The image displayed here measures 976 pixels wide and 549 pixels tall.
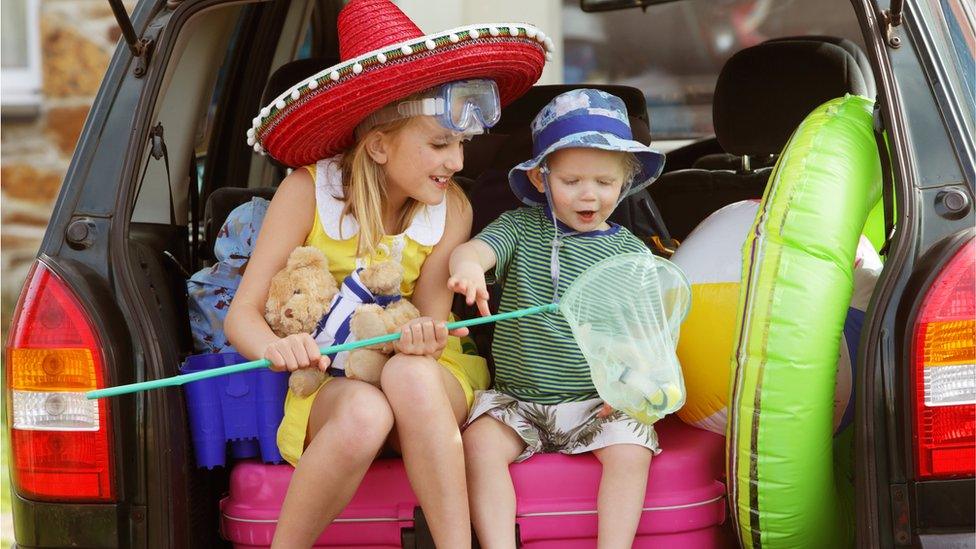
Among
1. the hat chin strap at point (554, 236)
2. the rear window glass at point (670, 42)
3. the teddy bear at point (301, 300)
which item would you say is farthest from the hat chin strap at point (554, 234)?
the rear window glass at point (670, 42)

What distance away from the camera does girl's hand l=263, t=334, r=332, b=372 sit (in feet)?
6.82

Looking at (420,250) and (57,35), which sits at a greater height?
(57,35)

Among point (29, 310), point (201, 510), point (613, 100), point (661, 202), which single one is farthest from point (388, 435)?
point (661, 202)

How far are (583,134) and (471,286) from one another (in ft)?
1.39

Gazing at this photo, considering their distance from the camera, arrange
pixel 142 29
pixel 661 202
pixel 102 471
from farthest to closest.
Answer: pixel 661 202, pixel 142 29, pixel 102 471

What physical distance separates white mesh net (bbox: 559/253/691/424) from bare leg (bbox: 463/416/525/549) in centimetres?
22

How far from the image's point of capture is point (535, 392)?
2396 millimetres

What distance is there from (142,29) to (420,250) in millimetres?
705

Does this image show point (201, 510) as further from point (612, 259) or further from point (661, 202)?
point (661, 202)

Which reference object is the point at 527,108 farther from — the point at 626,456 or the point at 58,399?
the point at 58,399

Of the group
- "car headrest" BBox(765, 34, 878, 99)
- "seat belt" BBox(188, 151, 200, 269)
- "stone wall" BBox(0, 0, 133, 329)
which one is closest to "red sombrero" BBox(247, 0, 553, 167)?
"seat belt" BBox(188, 151, 200, 269)

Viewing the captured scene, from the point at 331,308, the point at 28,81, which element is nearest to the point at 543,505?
the point at 331,308

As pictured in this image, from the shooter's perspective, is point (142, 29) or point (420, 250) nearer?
point (142, 29)

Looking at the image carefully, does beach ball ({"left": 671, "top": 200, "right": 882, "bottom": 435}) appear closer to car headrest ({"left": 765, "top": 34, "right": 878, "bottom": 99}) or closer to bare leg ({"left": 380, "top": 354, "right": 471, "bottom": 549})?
bare leg ({"left": 380, "top": 354, "right": 471, "bottom": 549})
